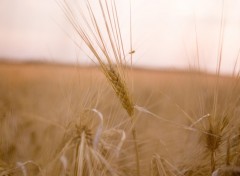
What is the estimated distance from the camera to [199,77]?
44.6 inches

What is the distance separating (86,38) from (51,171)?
0.37 meters

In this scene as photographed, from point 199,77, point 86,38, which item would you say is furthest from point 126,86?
point 199,77

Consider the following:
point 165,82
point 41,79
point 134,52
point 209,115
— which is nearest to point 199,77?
point 209,115

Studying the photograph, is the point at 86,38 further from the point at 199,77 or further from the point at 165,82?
the point at 165,82

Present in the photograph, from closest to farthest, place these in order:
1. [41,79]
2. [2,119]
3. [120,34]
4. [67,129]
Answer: [120,34] < [67,129] < [2,119] < [41,79]

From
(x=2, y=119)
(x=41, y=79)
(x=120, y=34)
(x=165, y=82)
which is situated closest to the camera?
(x=120, y=34)

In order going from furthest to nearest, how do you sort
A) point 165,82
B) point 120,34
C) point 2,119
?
1. point 165,82
2. point 2,119
3. point 120,34

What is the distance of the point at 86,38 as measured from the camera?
0.97m

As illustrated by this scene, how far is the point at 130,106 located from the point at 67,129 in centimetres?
23

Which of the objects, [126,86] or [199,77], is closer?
[126,86]

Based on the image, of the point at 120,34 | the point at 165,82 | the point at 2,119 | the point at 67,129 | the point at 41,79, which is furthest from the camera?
the point at 41,79

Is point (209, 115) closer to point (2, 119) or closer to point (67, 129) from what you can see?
point (67, 129)

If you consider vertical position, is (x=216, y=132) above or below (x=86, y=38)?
below

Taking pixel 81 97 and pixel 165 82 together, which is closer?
pixel 81 97
